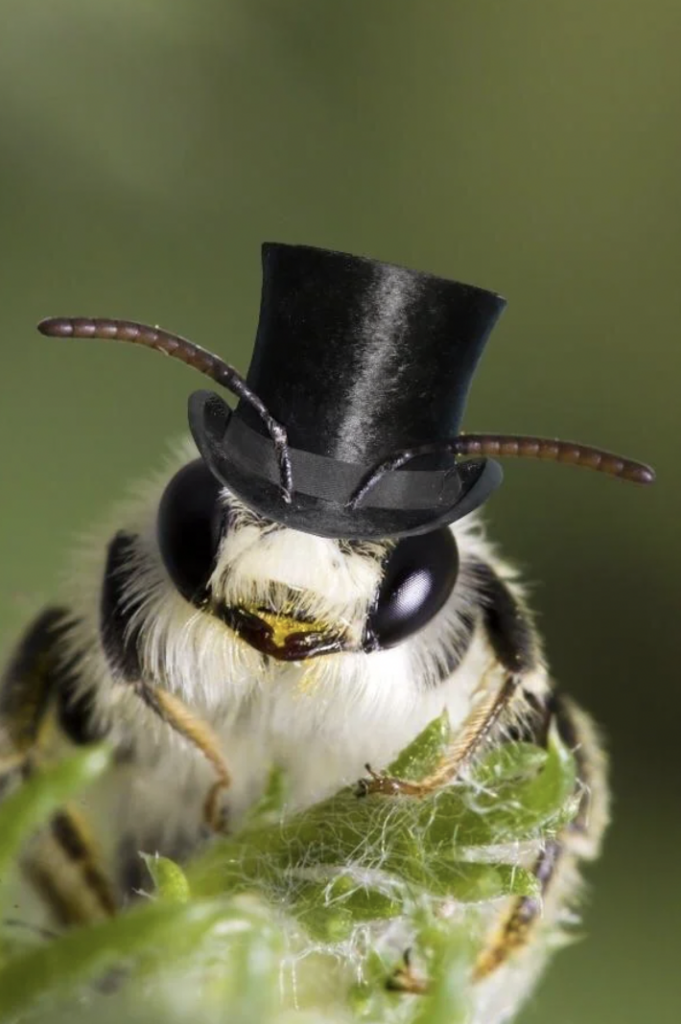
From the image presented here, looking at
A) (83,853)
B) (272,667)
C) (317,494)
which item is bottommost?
(83,853)

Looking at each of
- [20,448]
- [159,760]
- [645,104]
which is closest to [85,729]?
[159,760]

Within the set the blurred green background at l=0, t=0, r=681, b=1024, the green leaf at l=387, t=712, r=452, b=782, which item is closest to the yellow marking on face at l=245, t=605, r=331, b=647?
the green leaf at l=387, t=712, r=452, b=782

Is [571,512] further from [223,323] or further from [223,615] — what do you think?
[223,615]

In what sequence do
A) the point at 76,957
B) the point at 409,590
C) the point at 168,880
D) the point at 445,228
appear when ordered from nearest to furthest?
the point at 76,957 < the point at 168,880 < the point at 409,590 < the point at 445,228

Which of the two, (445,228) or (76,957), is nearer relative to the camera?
(76,957)

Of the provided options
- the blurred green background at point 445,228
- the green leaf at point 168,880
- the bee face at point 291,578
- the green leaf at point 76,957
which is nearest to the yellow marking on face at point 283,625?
the bee face at point 291,578

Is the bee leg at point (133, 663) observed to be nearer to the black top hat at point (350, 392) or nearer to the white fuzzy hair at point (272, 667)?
the white fuzzy hair at point (272, 667)

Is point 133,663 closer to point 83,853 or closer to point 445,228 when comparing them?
point 83,853

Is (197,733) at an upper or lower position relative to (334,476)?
lower

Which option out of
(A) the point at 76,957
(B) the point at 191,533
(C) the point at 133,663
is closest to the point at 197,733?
(C) the point at 133,663
